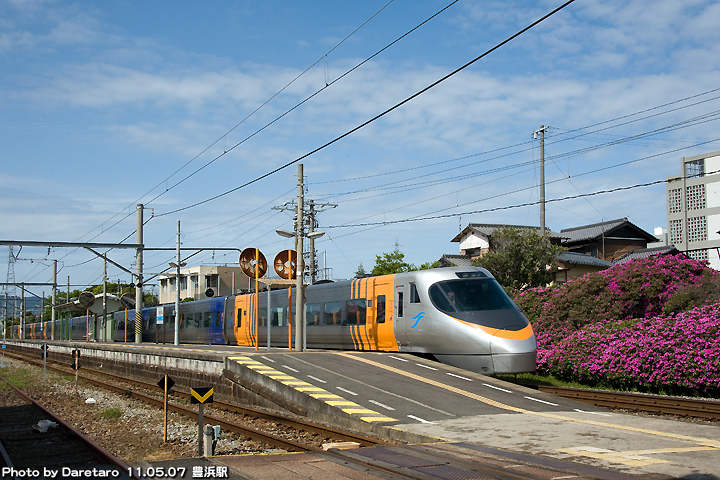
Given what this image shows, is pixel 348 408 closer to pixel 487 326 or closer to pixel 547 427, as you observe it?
pixel 547 427

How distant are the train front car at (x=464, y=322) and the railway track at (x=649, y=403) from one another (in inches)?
51.4

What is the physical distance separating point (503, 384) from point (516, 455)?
6882 mm

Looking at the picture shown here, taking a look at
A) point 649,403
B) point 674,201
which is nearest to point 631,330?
point 649,403

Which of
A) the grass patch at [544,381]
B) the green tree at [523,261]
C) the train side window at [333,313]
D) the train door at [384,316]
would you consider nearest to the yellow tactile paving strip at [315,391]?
the train door at [384,316]

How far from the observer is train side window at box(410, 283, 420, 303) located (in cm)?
1794

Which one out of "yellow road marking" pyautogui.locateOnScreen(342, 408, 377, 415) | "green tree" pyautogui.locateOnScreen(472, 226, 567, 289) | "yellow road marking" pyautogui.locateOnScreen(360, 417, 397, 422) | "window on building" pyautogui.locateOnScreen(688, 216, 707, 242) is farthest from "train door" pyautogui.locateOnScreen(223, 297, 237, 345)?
"window on building" pyautogui.locateOnScreen(688, 216, 707, 242)

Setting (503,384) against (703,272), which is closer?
(503,384)

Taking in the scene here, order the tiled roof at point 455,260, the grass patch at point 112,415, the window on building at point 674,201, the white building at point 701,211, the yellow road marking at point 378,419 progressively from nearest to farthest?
the yellow road marking at point 378,419 < the grass patch at point 112,415 < the white building at point 701,211 < the tiled roof at point 455,260 < the window on building at point 674,201

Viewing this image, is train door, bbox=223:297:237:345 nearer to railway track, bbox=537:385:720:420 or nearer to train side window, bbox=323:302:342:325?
train side window, bbox=323:302:342:325

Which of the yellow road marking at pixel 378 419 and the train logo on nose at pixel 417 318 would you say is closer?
the yellow road marking at pixel 378 419

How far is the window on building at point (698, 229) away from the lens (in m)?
48.9

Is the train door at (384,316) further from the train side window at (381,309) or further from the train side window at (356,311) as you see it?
the train side window at (356,311)

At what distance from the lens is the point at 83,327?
2496 inches

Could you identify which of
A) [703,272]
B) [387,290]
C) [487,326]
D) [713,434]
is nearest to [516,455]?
[713,434]
